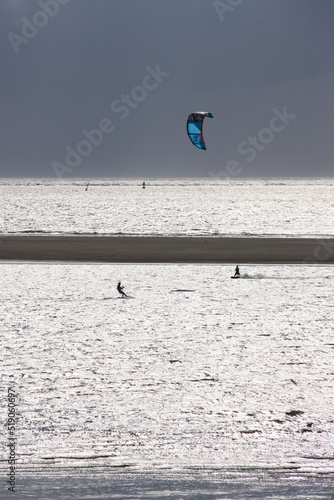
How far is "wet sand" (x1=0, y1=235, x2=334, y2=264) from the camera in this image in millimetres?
24250

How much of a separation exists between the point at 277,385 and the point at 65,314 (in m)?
6.14

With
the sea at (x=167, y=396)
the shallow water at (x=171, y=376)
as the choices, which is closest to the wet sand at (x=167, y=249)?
the shallow water at (x=171, y=376)

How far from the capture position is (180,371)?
9.30m

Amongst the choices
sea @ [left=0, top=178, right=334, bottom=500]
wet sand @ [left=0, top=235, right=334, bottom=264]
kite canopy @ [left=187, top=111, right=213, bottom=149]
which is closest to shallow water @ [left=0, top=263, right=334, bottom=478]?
sea @ [left=0, top=178, right=334, bottom=500]

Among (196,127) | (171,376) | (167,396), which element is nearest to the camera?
(167,396)

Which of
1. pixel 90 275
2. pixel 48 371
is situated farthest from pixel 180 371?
pixel 90 275

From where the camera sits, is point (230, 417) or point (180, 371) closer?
point (230, 417)

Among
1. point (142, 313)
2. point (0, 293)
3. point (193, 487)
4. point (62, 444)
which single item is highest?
point (0, 293)

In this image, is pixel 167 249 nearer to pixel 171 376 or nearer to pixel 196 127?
pixel 196 127

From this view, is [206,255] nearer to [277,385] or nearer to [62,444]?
[277,385]

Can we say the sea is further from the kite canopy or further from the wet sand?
the kite canopy

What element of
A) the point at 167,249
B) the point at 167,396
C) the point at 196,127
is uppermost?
the point at 196,127

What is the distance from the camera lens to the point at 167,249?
1091 inches

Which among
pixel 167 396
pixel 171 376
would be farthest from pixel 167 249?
pixel 167 396
